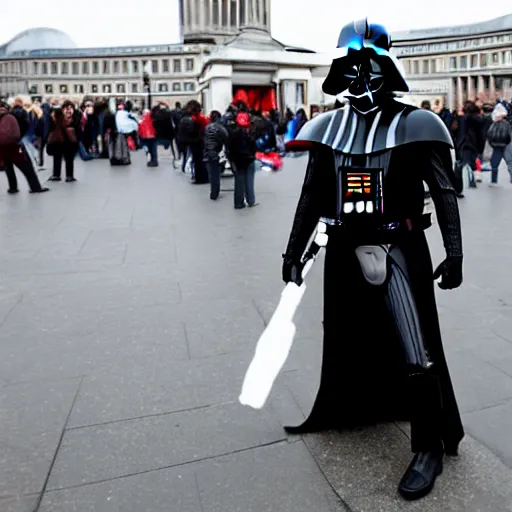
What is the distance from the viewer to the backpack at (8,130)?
11.1 m

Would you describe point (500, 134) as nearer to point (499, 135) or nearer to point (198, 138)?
point (499, 135)

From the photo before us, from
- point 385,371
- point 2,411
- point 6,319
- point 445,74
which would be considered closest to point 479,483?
point 385,371

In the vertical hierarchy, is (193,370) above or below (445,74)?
below

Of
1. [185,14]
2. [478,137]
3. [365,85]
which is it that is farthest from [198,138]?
[185,14]

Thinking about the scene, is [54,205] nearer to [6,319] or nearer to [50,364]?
[6,319]

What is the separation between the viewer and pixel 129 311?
505cm

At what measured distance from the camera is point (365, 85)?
258cm

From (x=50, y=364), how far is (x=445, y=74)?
95248mm

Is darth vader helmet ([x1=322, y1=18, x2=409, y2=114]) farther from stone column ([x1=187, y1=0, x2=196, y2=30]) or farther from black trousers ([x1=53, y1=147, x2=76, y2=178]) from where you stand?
stone column ([x1=187, y1=0, x2=196, y2=30])

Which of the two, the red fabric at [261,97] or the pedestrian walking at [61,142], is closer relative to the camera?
the pedestrian walking at [61,142]

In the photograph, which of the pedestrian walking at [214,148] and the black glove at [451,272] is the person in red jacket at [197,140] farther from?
the black glove at [451,272]

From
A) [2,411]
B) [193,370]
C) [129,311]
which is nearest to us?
[2,411]

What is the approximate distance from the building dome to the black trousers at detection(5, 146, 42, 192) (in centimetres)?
12908

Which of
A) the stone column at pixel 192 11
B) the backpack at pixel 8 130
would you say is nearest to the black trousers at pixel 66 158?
the backpack at pixel 8 130
